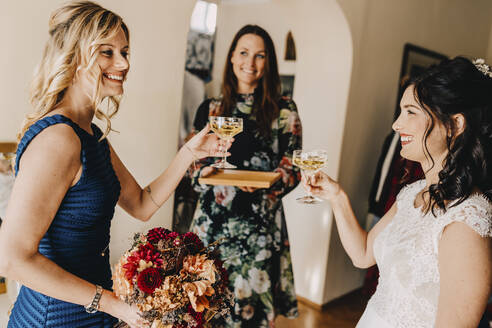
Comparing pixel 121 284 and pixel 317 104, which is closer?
pixel 121 284

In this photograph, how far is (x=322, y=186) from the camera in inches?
68.8

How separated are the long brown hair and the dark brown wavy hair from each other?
1.01 meters

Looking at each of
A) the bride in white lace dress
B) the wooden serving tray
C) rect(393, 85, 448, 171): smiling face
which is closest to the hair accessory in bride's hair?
the bride in white lace dress

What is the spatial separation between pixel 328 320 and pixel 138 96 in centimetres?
254

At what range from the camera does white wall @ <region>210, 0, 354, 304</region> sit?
10.7ft

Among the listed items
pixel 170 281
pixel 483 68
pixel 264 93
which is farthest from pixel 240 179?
pixel 483 68

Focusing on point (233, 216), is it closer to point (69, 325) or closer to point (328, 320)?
point (69, 325)

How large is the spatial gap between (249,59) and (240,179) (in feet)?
2.50

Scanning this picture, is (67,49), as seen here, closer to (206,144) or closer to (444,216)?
(206,144)

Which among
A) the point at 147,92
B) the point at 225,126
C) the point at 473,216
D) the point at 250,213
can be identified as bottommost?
the point at 250,213

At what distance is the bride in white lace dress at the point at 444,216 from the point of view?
1155 mm

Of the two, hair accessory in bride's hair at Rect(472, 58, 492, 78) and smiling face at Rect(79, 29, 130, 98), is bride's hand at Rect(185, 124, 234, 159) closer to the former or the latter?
smiling face at Rect(79, 29, 130, 98)

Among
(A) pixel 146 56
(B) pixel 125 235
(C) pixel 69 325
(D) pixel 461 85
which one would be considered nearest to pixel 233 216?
(B) pixel 125 235

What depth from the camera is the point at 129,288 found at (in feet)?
3.33
